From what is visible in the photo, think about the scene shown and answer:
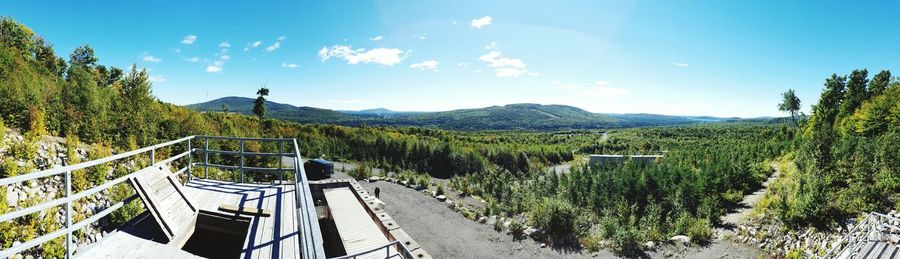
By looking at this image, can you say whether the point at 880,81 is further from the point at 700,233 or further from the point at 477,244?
the point at 477,244

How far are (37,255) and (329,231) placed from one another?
6350 millimetres

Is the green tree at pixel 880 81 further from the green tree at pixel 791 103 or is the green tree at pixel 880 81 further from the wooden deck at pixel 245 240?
the wooden deck at pixel 245 240

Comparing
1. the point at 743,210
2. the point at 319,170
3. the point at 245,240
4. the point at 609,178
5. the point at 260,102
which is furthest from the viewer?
the point at 260,102

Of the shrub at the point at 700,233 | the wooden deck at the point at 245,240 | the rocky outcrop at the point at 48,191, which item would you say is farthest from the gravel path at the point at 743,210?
the rocky outcrop at the point at 48,191

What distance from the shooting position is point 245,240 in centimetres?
458

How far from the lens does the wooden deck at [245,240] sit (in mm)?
4023

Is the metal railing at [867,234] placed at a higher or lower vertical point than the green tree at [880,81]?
lower

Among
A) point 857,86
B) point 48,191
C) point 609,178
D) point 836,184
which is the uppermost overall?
point 857,86

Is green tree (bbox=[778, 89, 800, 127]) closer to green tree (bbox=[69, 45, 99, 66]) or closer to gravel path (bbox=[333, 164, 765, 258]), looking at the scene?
gravel path (bbox=[333, 164, 765, 258])

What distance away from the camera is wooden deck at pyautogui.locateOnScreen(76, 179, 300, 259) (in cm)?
402

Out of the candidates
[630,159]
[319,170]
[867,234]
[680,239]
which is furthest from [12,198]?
[630,159]

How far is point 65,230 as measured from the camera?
11.3 feet

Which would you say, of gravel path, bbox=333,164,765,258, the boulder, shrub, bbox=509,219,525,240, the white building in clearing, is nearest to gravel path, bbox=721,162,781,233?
gravel path, bbox=333,164,765,258

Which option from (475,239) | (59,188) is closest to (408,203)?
(475,239)
